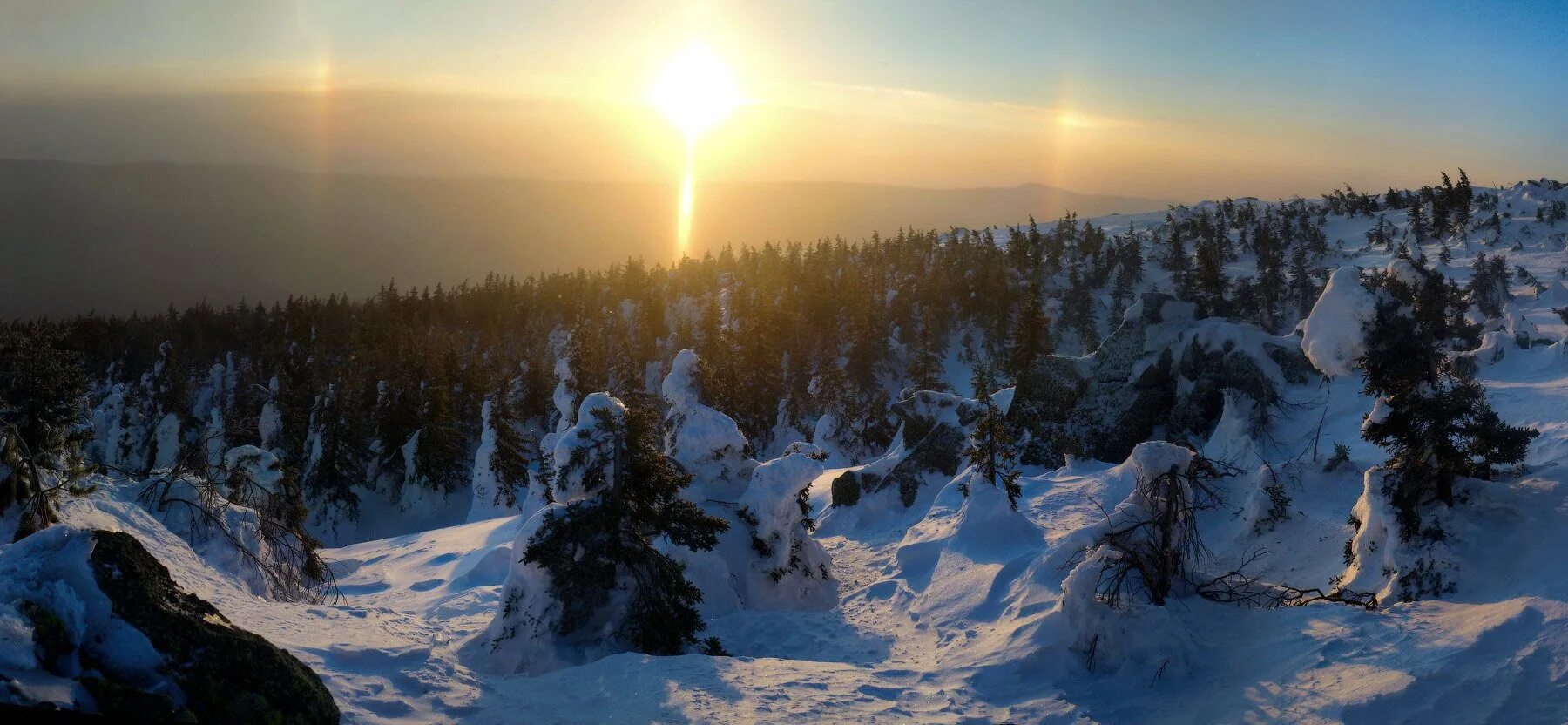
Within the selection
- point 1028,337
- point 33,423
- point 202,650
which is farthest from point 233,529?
point 1028,337

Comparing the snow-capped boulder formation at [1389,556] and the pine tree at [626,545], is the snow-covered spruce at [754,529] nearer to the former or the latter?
the pine tree at [626,545]

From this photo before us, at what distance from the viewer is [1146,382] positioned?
28906 mm

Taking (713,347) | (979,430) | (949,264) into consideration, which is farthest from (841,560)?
(949,264)

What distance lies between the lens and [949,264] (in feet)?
274

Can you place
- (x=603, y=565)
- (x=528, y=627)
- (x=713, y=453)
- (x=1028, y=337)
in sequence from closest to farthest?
(x=603, y=565) < (x=528, y=627) < (x=713, y=453) < (x=1028, y=337)

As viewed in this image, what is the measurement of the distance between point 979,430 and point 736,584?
9646 mm

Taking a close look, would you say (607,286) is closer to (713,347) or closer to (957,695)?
(713,347)

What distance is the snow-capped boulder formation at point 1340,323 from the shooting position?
1356cm

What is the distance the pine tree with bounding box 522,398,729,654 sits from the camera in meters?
13.0

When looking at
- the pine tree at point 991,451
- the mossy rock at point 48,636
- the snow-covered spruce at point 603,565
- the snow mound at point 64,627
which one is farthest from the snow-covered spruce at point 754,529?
the mossy rock at point 48,636

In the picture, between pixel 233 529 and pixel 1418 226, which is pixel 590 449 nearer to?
pixel 233 529

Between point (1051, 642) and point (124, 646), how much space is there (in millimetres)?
11028

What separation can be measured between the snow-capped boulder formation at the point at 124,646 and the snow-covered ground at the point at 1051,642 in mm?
1189

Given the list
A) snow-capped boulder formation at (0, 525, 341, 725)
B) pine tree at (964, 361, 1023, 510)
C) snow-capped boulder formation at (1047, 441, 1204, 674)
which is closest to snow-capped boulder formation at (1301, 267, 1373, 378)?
snow-capped boulder formation at (1047, 441, 1204, 674)
